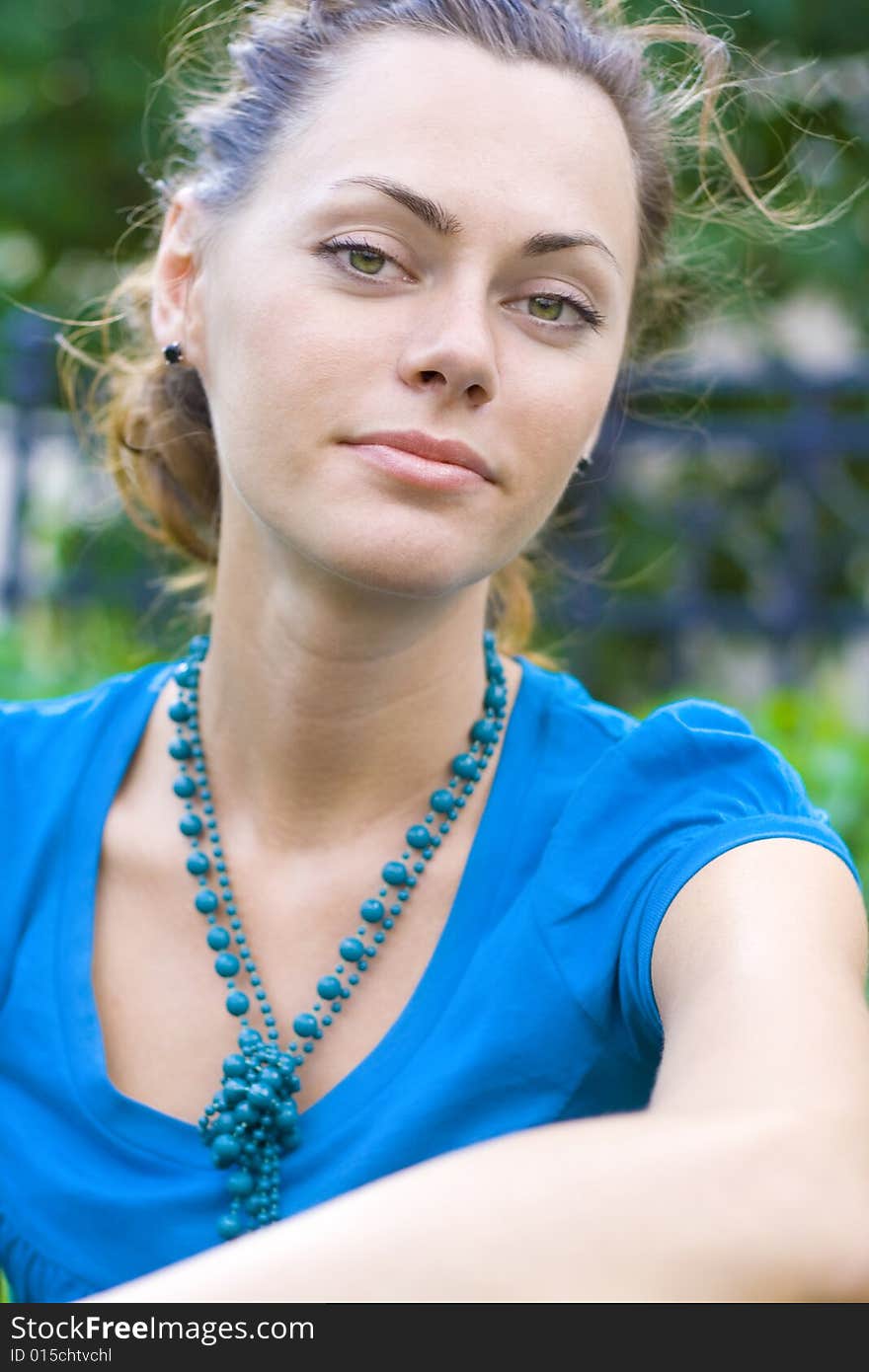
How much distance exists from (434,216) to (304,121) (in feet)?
0.92

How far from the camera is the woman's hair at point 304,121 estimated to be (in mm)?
1902

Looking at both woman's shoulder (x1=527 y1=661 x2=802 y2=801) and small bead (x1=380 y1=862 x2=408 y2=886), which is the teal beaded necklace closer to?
small bead (x1=380 y1=862 x2=408 y2=886)

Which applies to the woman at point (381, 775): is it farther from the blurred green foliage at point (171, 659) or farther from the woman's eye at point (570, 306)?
the blurred green foliage at point (171, 659)

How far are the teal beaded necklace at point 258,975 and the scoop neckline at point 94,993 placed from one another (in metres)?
0.03

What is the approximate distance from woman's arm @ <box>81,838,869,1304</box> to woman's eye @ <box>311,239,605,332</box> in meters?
0.87

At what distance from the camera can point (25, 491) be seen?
22.4ft

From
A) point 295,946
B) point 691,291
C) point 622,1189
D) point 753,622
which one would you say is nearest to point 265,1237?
point 622,1189

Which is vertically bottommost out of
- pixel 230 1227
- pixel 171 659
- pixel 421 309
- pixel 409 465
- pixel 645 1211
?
pixel 171 659

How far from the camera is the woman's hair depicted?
1.90 meters

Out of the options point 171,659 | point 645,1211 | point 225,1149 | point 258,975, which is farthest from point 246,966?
point 171,659

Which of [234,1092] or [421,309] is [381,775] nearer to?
[234,1092]

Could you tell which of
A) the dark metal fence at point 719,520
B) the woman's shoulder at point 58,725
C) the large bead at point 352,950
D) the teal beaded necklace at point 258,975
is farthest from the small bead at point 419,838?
the dark metal fence at point 719,520

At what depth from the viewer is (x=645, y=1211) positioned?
1.12 m

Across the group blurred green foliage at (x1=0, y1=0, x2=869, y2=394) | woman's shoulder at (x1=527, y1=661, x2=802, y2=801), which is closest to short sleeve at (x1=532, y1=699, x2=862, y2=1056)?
woman's shoulder at (x1=527, y1=661, x2=802, y2=801)
